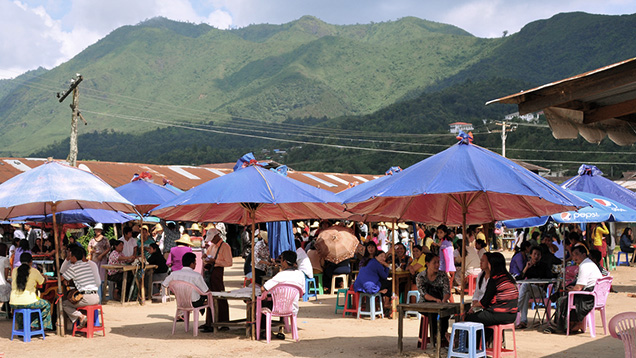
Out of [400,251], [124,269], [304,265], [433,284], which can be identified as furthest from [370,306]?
[124,269]

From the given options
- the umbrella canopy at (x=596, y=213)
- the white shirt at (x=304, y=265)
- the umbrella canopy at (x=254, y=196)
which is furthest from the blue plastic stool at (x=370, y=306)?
the umbrella canopy at (x=596, y=213)

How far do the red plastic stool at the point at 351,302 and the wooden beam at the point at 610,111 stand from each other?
214 inches

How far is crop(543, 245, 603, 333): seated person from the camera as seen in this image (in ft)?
28.8

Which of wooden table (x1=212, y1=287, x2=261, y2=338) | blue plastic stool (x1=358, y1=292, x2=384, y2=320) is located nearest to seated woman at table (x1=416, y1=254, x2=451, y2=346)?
blue plastic stool (x1=358, y1=292, x2=384, y2=320)

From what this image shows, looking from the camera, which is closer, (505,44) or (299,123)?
(299,123)

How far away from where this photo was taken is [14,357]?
7.38 metres

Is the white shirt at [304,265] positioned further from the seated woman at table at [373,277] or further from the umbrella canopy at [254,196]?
the seated woman at table at [373,277]

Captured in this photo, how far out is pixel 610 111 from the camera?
18.5ft

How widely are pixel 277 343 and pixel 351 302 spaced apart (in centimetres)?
279

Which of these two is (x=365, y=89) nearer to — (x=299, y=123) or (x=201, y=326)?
(x=299, y=123)

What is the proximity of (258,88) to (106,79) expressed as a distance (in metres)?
43.4

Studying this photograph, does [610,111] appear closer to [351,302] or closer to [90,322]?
[351,302]

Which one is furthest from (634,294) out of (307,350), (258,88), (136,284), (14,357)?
(258,88)

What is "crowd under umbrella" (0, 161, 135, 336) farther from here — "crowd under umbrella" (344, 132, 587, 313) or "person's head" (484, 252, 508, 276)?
"person's head" (484, 252, 508, 276)
